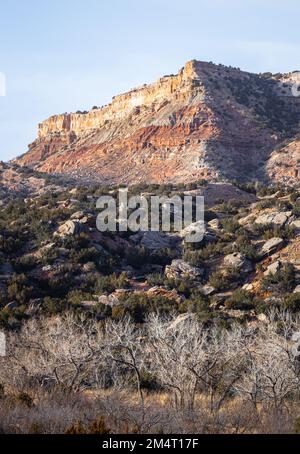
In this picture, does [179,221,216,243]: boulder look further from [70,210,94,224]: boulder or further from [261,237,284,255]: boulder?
[70,210,94,224]: boulder

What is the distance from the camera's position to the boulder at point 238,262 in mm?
24609

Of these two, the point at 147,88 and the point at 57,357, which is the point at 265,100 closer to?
the point at 147,88

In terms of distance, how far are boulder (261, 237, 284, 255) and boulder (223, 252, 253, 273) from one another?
1.14m

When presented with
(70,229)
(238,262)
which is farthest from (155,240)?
(238,262)

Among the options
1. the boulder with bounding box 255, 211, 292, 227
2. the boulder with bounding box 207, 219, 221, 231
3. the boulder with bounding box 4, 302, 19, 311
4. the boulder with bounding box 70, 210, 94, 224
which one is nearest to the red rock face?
the boulder with bounding box 207, 219, 221, 231

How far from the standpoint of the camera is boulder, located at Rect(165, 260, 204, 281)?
81.1 feet

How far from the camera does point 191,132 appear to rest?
56000mm

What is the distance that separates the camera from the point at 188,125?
56.4m

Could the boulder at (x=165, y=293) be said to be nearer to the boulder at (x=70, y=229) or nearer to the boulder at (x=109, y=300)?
the boulder at (x=109, y=300)

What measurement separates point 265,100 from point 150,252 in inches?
1681

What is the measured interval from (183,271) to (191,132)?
3293 cm

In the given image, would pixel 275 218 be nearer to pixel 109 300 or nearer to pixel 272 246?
pixel 272 246

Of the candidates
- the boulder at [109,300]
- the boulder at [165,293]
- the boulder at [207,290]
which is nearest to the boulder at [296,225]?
the boulder at [207,290]
